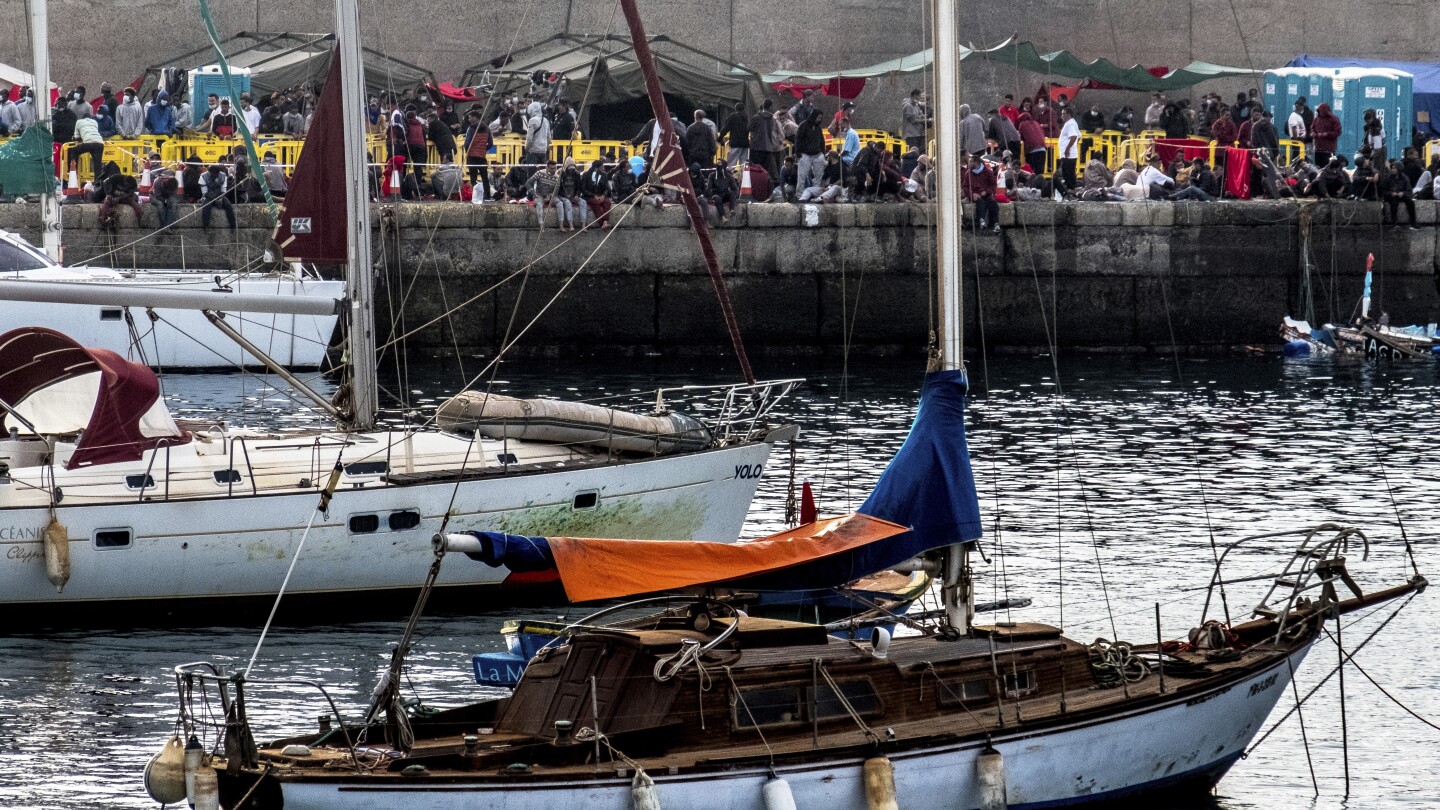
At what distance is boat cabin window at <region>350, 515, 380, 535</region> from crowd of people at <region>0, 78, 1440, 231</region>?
58.8 ft

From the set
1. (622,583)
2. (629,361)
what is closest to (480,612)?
(622,583)

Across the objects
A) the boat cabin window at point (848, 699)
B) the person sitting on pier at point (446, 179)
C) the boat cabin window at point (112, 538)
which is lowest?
the boat cabin window at point (848, 699)

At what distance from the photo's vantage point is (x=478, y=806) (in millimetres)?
14125

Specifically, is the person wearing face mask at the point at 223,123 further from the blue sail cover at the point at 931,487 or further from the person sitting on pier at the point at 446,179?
the blue sail cover at the point at 931,487

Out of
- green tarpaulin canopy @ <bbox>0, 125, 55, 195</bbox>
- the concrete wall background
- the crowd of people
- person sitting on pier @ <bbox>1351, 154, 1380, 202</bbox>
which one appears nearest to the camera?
green tarpaulin canopy @ <bbox>0, 125, 55, 195</bbox>

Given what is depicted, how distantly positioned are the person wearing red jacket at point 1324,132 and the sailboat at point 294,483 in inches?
901

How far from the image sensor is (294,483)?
22.3 metres

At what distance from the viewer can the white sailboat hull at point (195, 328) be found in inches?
1522

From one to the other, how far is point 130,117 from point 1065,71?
20914 millimetres

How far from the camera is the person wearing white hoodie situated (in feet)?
138

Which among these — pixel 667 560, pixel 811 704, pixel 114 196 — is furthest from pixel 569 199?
pixel 811 704

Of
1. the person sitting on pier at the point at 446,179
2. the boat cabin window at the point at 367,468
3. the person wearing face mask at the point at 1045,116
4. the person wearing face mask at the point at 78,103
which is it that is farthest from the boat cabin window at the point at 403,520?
the person wearing face mask at the point at 1045,116

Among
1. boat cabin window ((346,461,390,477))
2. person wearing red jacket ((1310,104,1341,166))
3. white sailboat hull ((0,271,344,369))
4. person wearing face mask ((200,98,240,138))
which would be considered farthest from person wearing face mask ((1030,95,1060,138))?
boat cabin window ((346,461,390,477))

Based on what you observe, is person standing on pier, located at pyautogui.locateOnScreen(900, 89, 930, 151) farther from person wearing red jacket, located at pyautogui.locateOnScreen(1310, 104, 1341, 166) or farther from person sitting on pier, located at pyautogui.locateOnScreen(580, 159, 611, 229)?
person wearing red jacket, located at pyautogui.locateOnScreen(1310, 104, 1341, 166)
